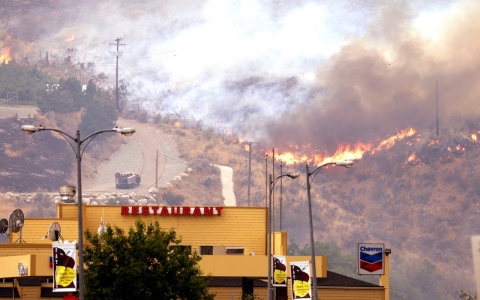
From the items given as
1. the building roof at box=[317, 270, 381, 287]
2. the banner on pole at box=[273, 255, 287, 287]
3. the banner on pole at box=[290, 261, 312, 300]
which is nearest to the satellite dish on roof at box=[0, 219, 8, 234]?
the building roof at box=[317, 270, 381, 287]

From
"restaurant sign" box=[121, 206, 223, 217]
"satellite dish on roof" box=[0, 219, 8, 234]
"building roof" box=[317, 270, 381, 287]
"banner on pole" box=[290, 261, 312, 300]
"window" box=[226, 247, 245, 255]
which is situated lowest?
"building roof" box=[317, 270, 381, 287]

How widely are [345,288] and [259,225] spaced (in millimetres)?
16761

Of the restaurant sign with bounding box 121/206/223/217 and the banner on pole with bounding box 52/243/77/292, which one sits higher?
the restaurant sign with bounding box 121/206/223/217

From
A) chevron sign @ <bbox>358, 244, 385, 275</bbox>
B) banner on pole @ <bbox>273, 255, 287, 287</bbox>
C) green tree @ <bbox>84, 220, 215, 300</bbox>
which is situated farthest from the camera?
chevron sign @ <bbox>358, 244, 385, 275</bbox>

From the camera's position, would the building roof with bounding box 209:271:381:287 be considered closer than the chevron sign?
No

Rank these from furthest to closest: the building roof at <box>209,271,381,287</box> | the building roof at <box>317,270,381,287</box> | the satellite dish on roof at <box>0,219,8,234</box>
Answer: the satellite dish on roof at <box>0,219,8,234</box>
the building roof at <box>209,271,381,287</box>
the building roof at <box>317,270,381,287</box>

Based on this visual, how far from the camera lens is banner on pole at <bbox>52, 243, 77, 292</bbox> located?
162 ft

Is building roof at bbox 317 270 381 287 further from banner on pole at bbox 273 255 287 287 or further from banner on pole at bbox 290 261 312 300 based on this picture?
banner on pole at bbox 290 261 312 300

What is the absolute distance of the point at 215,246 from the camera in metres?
102

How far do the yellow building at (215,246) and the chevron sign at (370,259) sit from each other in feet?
10.8

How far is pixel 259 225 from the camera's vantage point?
103 meters

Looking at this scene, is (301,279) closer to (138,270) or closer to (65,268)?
(138,270)

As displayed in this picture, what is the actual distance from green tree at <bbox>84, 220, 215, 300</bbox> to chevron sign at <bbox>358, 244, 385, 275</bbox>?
923 inches

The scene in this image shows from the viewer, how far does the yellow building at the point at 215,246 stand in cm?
8525
